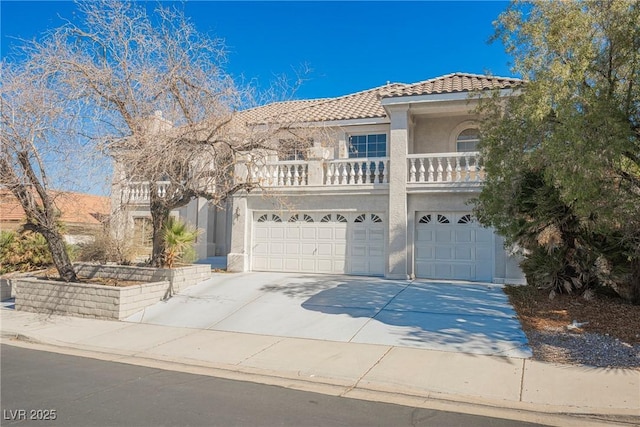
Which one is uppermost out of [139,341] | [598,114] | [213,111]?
[213,111]

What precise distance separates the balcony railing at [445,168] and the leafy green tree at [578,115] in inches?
170

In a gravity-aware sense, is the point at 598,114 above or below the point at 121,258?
above

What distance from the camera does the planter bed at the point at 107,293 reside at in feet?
34.9

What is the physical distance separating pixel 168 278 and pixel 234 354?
535 centimetres

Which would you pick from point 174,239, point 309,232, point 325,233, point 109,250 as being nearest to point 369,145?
point 325,233

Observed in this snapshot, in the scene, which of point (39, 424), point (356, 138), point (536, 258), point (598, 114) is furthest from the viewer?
point (356, 138)

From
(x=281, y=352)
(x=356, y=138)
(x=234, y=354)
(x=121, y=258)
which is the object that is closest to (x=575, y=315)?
(x=281, y=352)

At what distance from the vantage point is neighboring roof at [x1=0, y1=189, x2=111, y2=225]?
11.6m

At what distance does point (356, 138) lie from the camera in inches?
709

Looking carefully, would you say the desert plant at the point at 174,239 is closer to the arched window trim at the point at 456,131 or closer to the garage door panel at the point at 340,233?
the garage door panel at the point at 340,233

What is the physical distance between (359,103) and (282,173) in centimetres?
554

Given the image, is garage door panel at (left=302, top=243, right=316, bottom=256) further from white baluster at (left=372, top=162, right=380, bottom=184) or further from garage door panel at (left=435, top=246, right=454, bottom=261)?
garage door panel at (left=435, top=246, right=454, bottom=261)

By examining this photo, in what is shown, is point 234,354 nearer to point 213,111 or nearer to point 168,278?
point 168,278

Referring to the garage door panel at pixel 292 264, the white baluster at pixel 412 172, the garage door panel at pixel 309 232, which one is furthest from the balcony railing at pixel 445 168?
the garage door panel at pixel 292 264
